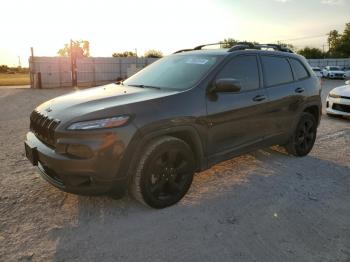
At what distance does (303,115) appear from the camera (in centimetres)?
578

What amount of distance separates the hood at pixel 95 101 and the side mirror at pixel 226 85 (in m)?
0.53

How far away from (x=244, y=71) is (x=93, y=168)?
250 cm

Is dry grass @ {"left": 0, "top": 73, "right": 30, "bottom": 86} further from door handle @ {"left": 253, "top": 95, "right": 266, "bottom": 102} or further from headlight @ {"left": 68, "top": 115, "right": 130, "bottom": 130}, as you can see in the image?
headlight @ {"left": 68, "top": 115, "right": 130, "bottom": 130}

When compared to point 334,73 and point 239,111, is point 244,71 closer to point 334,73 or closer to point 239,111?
point 239,111

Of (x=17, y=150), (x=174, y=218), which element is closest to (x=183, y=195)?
(x=174, y=218)

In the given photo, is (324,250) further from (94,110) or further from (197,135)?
(94,110)

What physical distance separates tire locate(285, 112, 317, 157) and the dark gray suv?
13.0 inches

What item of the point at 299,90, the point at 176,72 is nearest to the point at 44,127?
the point at 176,72

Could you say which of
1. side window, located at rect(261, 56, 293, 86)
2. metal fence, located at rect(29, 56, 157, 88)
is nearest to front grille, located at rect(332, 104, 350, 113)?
side window, located at rect(261, 56, 293, 86)

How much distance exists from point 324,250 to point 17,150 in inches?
199

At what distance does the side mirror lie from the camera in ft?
13.0

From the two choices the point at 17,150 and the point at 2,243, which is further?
the point at 17,150

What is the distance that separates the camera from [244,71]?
183 inches

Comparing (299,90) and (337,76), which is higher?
(337,76)
